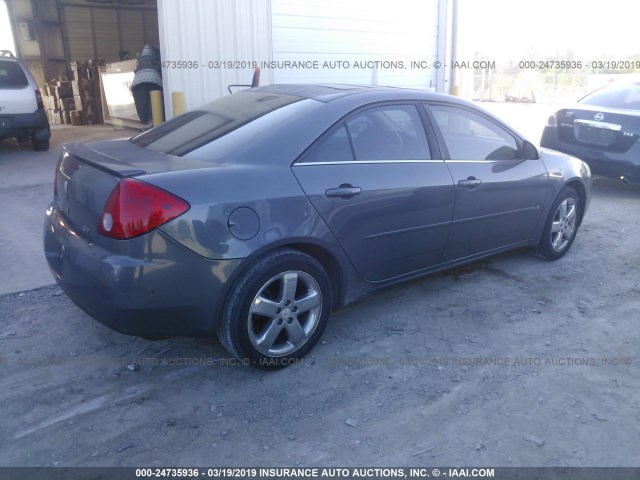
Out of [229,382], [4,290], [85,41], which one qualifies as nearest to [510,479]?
[229,382]

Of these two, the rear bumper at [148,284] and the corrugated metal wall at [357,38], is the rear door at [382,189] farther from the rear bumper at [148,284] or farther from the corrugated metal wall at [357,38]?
the corrugated metal wall at [357,38]

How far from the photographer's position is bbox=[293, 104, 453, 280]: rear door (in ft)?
10.9

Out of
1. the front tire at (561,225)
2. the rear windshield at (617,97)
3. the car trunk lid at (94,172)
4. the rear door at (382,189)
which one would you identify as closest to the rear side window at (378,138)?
the rear door at (382,189)

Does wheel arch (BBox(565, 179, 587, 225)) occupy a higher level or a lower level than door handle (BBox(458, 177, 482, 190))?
lower

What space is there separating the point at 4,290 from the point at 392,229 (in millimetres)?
2890

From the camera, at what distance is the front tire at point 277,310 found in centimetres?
300

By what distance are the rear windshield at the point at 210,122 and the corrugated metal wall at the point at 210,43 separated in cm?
434

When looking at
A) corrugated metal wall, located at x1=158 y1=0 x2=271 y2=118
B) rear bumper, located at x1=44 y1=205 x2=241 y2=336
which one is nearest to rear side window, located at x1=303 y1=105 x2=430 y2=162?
rear bumper, located at x1=44 y1=205 x2=241 y2=336

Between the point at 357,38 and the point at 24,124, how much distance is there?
590cm

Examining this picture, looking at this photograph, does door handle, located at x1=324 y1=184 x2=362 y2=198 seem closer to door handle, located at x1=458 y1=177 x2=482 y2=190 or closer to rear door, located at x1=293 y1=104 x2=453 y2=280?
rear door, located at x1=293 y1=104 x2=453 y2=280

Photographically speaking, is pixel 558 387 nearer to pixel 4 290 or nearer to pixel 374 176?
pixel 374 176

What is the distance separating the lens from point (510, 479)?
97.5 inches

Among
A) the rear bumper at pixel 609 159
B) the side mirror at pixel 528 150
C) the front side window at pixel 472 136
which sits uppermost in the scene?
the front side window at pixel 472 136

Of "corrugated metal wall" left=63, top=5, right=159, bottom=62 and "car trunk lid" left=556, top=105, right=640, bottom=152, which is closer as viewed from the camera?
"car trunk lid" left=556, top=105, right=640, bottom=152
